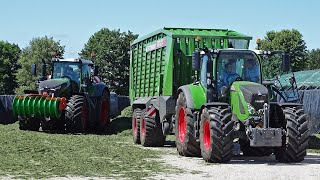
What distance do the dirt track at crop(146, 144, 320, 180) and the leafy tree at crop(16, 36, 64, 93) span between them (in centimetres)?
6635

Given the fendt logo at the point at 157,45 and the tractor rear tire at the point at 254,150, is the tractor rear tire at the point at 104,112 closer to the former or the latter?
the fendt logo at the point at 157,45

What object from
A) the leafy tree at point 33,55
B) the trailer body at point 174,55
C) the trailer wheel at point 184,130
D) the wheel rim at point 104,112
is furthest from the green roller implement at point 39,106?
the leafy tree at point 33,55

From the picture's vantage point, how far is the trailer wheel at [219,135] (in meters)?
12.8

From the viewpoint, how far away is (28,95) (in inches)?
933

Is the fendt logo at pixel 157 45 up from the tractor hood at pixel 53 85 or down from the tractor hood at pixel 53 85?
up

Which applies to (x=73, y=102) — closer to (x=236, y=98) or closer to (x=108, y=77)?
(x=236, y=98)

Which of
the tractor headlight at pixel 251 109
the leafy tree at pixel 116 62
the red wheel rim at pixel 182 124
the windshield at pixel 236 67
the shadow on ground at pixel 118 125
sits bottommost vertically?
the shadow on ground at pixel 118 125

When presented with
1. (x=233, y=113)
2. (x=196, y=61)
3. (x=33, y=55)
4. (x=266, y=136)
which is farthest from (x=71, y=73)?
(x=33, y=55)

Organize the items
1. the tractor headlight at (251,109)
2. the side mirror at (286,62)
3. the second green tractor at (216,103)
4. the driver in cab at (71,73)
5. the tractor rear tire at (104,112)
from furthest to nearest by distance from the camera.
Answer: the tractor rear tire at (104,112) < the driver in cab at (71,73) < the side mirror at (286,62) < the tractor headlight at (251,109) < the second green tractor at (216,103)

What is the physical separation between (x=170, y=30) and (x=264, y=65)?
337 centimetres

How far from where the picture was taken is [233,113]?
44.4 feet

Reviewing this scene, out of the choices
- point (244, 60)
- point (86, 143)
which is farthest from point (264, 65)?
point (86, 143)

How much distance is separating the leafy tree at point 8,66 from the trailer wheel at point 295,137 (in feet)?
237

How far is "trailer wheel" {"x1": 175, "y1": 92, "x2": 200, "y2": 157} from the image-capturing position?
46.6 ft
